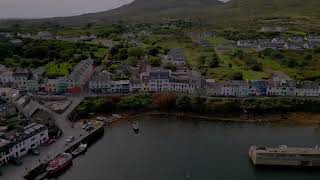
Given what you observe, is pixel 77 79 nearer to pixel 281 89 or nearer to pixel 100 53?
pixel 100 53

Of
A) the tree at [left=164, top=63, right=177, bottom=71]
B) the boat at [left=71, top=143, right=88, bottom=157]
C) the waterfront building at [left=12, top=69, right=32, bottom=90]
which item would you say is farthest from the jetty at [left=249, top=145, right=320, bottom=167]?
the waterfront building at [left=12, top=69, right=32, bottom=90]

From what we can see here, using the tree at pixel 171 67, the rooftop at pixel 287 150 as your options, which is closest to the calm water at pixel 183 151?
the rooftop at pixel 287 150

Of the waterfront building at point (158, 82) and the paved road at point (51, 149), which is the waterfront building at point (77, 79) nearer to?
the paved road at point (51, 149)

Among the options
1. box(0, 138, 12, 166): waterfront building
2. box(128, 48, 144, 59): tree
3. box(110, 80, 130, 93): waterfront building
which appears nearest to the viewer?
box(0, 138, 12, 166): waterfront building

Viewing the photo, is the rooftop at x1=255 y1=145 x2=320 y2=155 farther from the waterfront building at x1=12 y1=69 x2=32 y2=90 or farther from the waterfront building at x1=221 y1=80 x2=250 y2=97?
the waterfront building at x1=12 y1=69 x2=32 y2=90

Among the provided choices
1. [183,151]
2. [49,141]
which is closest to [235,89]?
[183,151]
